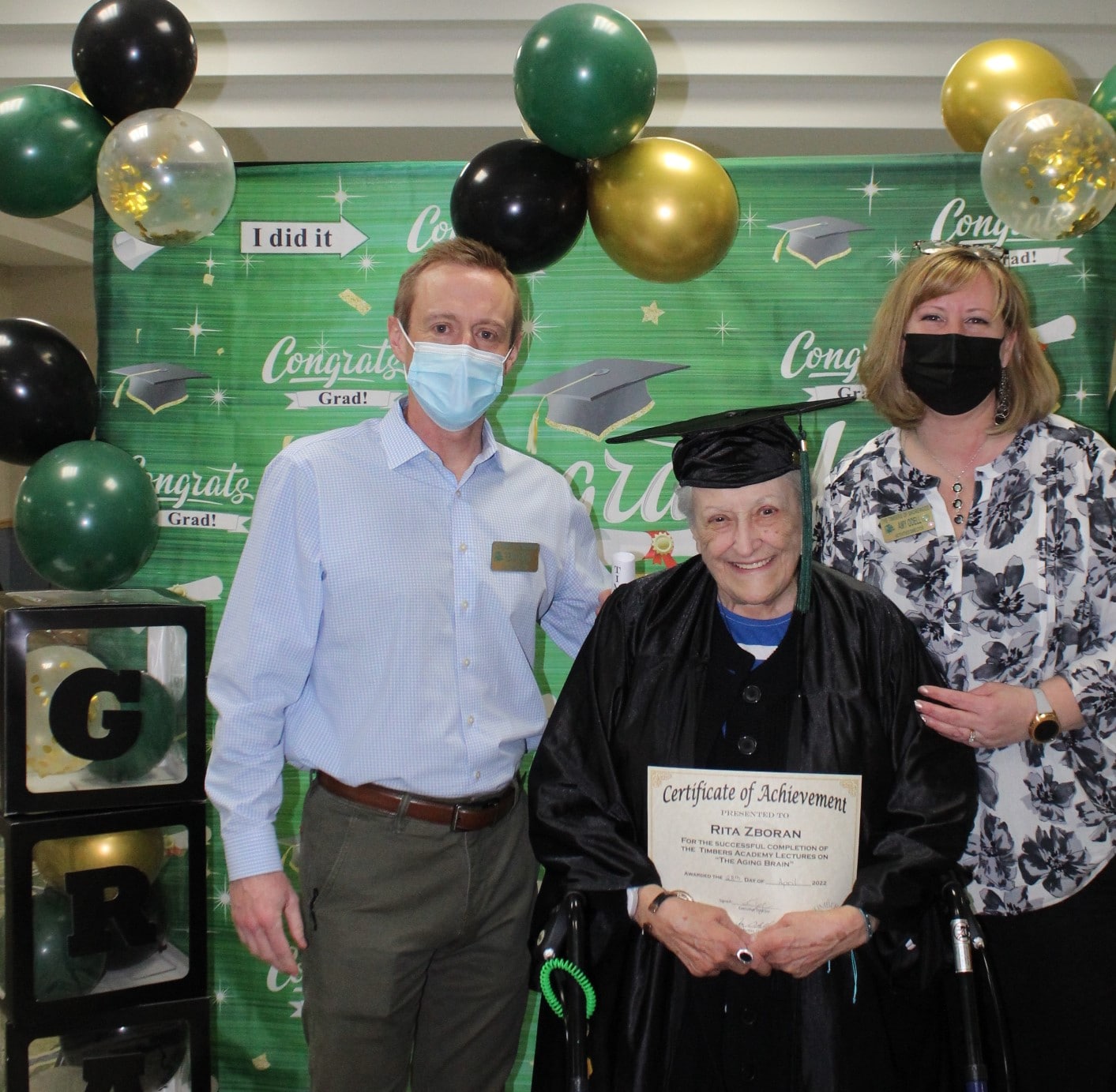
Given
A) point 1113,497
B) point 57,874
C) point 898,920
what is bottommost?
point 57,874

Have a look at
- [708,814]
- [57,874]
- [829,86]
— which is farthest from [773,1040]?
[829,86]

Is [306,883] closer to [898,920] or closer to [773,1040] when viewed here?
[773,1040]

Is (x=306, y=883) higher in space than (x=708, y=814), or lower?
lower

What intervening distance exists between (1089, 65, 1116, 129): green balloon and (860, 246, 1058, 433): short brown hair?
826 mm

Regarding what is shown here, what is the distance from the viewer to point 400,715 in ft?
6.86

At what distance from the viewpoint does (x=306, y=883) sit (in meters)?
2.13

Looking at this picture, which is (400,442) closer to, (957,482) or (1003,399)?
(957,482)

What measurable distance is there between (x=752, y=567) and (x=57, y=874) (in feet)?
6.18

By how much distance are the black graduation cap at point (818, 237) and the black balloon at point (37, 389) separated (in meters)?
2.11

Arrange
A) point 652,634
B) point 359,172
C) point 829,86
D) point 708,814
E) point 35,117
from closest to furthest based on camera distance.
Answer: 1. point 708,814
2. point 652,634
3. point 35,117
4. point 359,172
5. point 829,86


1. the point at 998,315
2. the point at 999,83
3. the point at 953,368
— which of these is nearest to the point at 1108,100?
the point at 999,83

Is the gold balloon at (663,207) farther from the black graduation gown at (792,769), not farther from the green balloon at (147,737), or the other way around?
the green balloon at (147,737)

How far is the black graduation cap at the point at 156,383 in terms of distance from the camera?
3182mm

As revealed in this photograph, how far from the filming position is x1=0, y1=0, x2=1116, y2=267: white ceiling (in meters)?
4.03
